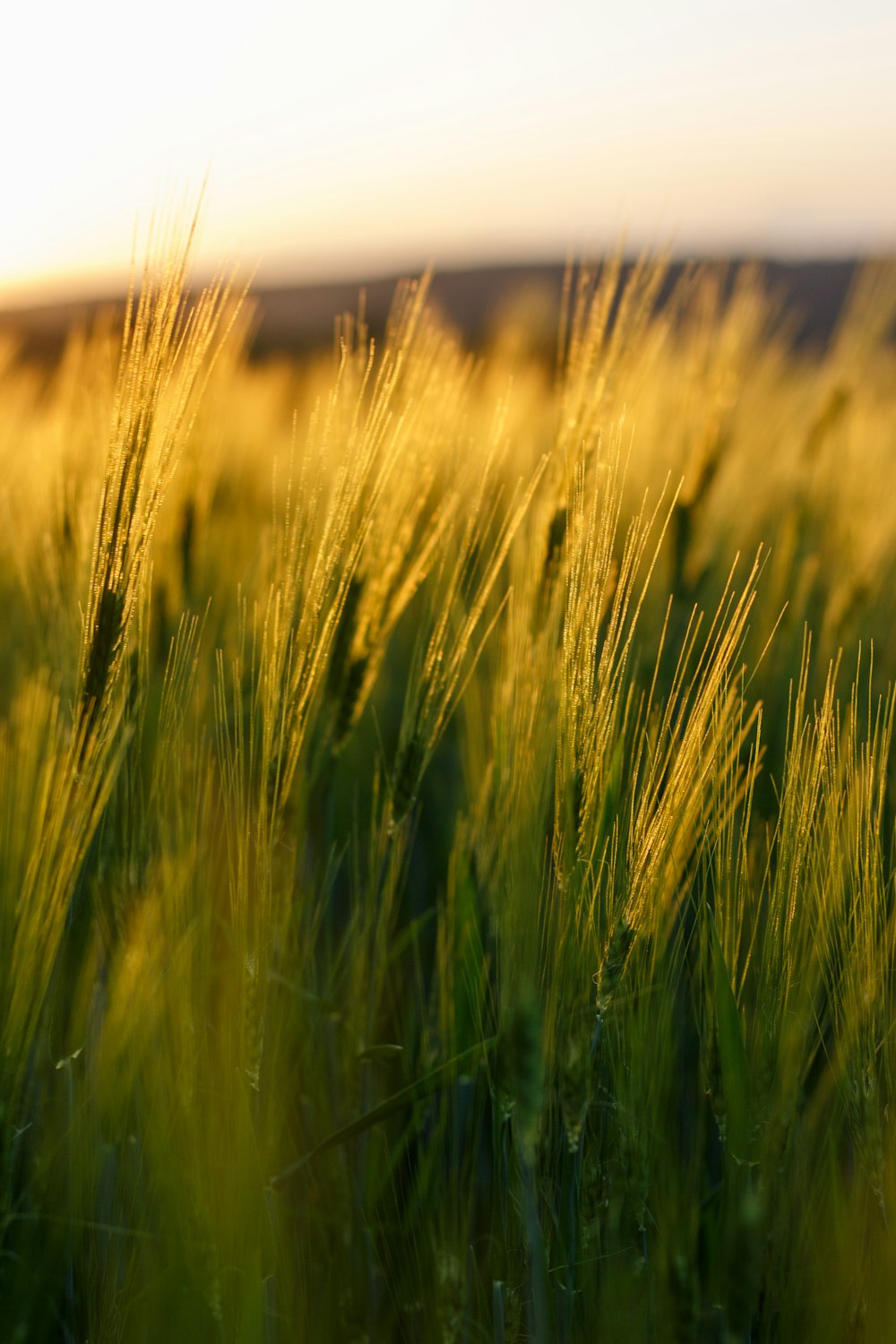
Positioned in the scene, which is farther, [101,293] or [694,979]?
[101,293]

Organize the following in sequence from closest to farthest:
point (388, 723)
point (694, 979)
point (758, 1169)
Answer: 1. point (758, 1169)
2. point (694, 979)
3. point (388, 723)

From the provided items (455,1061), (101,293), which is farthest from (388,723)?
(101,293)

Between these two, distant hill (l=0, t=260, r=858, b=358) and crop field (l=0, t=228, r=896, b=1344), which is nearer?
crop field (l=0, t=228, r=896, b=1344)

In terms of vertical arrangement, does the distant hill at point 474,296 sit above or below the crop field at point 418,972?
above

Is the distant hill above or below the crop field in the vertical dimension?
above

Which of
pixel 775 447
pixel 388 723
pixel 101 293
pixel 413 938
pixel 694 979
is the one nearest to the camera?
pixel 694 979

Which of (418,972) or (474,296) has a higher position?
(474,296)

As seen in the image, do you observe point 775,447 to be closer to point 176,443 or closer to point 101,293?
point 176,443

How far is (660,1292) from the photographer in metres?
0.74

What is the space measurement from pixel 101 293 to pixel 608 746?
2976cm

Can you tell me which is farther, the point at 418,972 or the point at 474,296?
the point at 474,296

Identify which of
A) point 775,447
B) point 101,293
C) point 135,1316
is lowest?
point 135,1316

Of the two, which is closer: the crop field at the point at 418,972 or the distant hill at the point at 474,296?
the crop field at the point at 418,972

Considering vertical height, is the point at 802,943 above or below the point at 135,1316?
above
